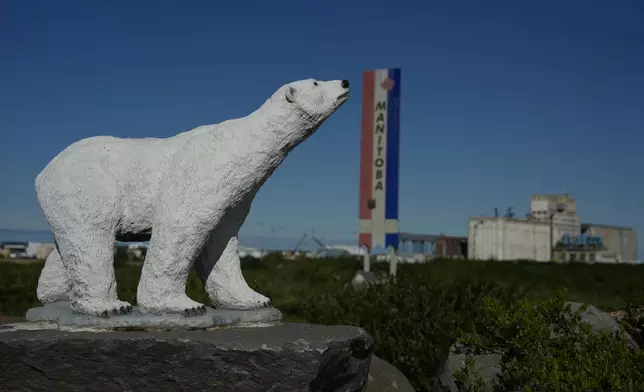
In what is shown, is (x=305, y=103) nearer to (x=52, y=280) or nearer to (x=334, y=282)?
(x=52, y=280)

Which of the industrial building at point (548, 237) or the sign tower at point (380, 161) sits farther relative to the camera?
the industrial building at point (548, 237)

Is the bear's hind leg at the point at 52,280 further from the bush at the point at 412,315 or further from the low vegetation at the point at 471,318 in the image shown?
the bush at the point at 412,315

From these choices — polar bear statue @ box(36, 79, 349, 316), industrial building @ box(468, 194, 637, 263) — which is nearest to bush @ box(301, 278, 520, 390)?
polar bear statue @ box(36, 79, 349, 316)

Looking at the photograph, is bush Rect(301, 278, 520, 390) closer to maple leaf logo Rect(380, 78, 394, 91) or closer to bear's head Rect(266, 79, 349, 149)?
bear's head Rect(266, 79, 349, 149)

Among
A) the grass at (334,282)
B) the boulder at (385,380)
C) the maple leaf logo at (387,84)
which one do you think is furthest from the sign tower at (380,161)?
the boulder at (385,380)

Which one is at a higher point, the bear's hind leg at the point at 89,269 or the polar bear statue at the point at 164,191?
the polar bear statue at the point at 164,191

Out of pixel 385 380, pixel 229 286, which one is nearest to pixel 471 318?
pixel 385 380

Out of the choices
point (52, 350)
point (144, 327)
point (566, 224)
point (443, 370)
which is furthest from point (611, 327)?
point (566, 224)

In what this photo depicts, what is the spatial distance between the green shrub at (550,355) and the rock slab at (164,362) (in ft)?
4.24

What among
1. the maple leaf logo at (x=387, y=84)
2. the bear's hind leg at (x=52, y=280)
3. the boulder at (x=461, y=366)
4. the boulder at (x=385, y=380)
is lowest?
the boulder at (x=385, y=380)

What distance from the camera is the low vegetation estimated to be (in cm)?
396

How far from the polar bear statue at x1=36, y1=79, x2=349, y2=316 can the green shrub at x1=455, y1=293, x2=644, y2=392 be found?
2.01 metres

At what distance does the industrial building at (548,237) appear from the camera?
42.1 m

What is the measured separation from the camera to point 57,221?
12.8 ft
